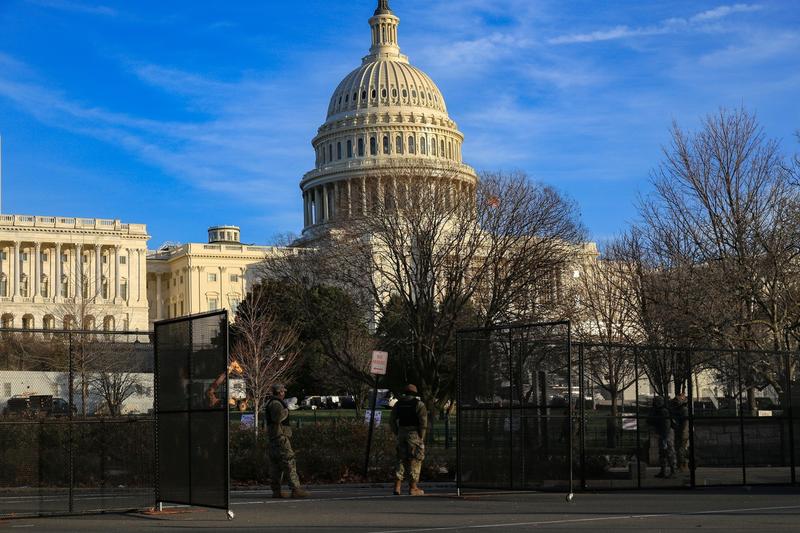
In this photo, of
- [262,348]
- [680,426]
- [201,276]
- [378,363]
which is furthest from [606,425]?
[201,276]

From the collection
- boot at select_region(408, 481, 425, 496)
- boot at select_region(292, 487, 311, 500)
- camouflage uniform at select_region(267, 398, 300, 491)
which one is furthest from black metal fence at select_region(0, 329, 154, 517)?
boot at select_region(408, 481, 425, 496)

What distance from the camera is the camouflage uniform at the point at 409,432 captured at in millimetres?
21094

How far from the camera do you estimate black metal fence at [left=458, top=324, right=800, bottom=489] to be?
20.5m

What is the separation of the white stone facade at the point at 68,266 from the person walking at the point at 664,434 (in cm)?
11254

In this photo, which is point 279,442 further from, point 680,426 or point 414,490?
point 680,426

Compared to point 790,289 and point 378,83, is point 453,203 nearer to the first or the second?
point 790,289

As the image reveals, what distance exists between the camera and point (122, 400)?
68.9 feet

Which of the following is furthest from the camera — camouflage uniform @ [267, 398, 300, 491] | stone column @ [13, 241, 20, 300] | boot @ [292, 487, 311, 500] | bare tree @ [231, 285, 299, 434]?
stone column @ [13, 241, 20, 300]

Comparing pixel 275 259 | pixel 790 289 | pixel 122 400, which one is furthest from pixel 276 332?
pixel 122 400

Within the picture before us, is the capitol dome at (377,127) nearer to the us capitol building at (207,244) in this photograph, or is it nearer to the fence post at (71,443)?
the us capitol building at (207,244)

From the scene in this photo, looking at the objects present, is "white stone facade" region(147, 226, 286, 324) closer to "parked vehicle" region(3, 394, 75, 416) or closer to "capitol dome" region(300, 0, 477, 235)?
"capitol dome" region(300, 0, 477, 235)

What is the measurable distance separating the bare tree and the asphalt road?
3688 cm

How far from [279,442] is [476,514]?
13.2 feet

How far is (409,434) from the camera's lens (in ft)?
69.2
